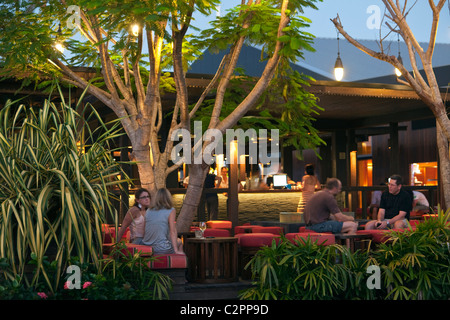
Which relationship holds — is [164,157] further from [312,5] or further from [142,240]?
[312,5]

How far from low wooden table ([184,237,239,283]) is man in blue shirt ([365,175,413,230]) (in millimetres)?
1999

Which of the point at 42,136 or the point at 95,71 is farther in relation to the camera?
the point at 95,71

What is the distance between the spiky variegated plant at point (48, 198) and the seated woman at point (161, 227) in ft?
3.70

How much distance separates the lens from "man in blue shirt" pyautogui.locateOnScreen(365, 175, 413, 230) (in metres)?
7.56

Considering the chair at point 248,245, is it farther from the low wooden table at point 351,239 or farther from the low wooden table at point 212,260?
the low wooden table at point 351,239

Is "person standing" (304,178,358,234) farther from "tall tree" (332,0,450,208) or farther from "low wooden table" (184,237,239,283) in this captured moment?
"tall tree" (332,0,450,208)

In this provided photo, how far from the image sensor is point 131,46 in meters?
7.30

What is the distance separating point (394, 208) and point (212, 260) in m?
2.52

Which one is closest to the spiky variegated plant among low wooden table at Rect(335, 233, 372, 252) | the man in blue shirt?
low wooden table at Rect(335, 233, 372, 252)

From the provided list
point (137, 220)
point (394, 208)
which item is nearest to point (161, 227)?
point (137, 220)
